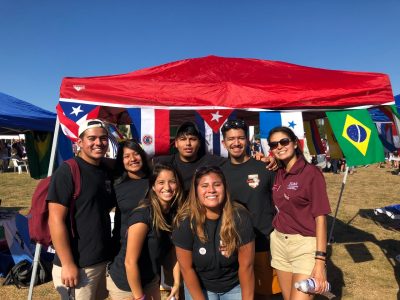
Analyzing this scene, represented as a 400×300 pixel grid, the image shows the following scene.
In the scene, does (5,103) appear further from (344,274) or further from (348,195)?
(348,195)

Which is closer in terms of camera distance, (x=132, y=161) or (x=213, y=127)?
(x=132, y=161)

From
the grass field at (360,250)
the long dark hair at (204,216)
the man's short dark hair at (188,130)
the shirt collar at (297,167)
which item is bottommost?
the grass field at (360,250)

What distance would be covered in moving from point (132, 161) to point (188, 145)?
57cm

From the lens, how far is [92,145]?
8.18ft

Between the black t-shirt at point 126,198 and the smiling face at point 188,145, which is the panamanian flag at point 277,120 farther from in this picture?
the black t-shirt at point 126,198

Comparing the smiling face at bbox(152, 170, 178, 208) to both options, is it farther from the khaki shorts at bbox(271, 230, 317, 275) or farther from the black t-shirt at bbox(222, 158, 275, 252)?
the khaki shorts at bbox(271, 230, 317, 275)

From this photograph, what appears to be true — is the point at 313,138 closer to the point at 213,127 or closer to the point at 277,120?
the point at 277,120

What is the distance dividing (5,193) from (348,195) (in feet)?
43.2

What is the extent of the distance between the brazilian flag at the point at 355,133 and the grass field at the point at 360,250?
77.8 inches

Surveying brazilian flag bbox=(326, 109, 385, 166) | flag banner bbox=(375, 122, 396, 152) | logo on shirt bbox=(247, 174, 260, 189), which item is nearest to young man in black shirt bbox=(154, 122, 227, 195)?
logo on shirt bbox=(247, 174, 260, 189)

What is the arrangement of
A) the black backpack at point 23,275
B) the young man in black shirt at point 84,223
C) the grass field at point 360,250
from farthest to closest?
the black backpack at point 23,275, the grass field at point 360,250, the young man in black shirt at point 84,223

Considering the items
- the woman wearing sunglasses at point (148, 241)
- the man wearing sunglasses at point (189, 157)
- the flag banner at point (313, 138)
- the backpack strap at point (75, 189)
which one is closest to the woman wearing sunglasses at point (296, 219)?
the man wearing sunglasses at point (189, 157)

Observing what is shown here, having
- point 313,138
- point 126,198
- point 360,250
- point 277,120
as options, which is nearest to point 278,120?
point 277,120

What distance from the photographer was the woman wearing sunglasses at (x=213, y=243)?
2152 millimetres
